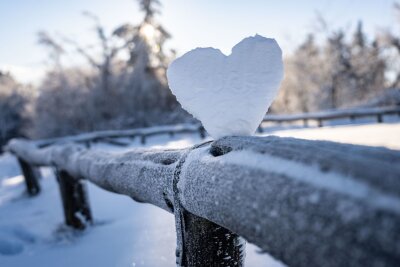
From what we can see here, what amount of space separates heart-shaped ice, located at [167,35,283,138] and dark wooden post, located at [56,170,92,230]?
264 centimetres

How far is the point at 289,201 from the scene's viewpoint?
2.19ft

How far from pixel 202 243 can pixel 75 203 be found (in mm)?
2547

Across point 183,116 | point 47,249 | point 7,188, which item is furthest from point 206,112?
point 183,116

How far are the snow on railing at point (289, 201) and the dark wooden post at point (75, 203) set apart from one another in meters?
2.37

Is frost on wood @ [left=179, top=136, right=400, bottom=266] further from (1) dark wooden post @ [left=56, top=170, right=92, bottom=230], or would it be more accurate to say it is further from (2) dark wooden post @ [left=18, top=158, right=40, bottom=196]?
(2) dark wooden post @ [left=18, top=158, right=40, bottom=196]

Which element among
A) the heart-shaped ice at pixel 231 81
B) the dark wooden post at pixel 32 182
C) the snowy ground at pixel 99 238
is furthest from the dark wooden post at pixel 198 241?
the dark wooden post at pixel 32 182

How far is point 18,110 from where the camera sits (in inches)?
1175

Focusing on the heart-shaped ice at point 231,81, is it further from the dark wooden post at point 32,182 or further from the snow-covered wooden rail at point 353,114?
the snow-covered wooden rail at point 353,114

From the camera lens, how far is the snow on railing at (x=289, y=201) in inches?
21.2

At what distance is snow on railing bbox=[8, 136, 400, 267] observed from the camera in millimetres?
538

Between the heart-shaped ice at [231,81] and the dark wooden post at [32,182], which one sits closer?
the heart-shaped ice at [231,81]

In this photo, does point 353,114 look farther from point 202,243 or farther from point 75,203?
point 202,243

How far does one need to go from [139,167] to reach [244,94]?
2.65 ft

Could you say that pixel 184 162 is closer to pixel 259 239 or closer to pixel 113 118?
pixel 259 239
